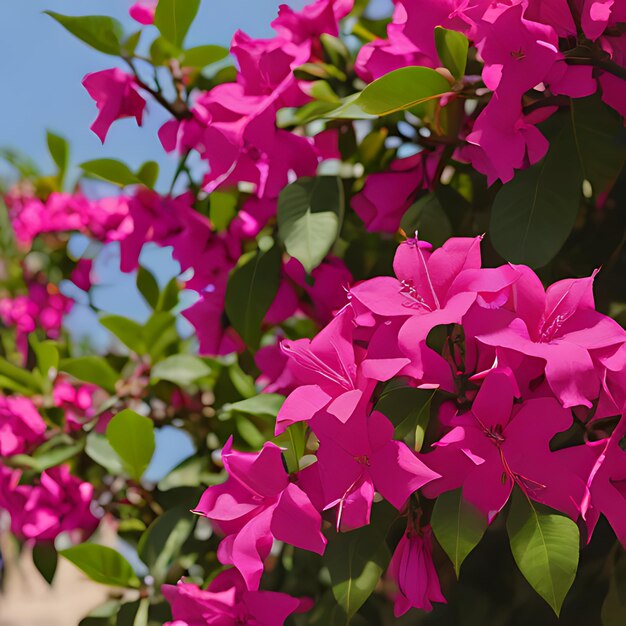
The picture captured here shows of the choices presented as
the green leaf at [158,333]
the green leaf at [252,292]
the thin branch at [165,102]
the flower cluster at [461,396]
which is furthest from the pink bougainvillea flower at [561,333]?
the green leaf at [158,333]

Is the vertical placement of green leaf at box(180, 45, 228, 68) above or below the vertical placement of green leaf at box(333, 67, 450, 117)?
below

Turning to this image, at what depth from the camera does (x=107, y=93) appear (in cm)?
61

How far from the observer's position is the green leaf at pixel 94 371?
784 millimetres

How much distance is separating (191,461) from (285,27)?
1.26 ft

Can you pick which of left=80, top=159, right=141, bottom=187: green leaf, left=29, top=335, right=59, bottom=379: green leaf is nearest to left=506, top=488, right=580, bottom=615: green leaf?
left=80, top=159, right=141, bottom=187: green leaf

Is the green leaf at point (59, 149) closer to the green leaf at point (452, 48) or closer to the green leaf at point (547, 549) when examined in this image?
the green leaf at point (452, 48)

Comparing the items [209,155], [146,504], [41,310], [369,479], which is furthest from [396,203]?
[41,310]

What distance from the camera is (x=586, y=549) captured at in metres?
0.64

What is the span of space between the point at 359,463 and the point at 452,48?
249 millimetres

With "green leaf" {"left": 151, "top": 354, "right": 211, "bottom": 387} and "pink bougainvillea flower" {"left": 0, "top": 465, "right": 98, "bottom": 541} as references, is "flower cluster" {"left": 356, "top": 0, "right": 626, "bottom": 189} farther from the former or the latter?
"pink bougainvillea flower" {"left": 0, "top": 465, "right": 98, "bottom": 541}

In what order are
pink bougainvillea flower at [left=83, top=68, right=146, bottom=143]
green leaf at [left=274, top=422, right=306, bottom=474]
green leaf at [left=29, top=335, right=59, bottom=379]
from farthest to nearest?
green leaf at [left=29, top=335, right=59, bottom=379] < pink bougainvillea flower at [left=83, top=68, right=146, bottom=143] < green leaf at [left=274, top=422, right=306, bottom=474]

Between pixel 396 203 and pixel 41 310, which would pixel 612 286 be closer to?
pixel 396 203

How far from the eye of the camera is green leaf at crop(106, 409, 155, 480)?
0.64 m

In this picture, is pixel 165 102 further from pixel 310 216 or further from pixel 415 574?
pixel 415 574
